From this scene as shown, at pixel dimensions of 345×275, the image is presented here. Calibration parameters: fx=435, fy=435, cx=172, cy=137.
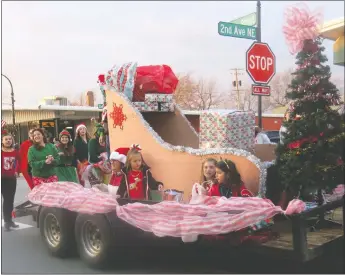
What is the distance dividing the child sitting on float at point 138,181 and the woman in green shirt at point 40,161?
139cm

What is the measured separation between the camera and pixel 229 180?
4.16 meters

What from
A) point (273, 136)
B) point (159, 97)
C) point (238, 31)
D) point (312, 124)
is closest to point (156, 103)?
point (159, 97)

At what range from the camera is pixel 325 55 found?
→ 3654 millimetres

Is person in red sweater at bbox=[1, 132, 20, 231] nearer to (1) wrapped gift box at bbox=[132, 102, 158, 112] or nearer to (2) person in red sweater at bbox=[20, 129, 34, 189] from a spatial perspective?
(2) person in red sweater at bbox=[20, 129, 34, 189]

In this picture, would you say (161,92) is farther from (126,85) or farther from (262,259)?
(262,259)

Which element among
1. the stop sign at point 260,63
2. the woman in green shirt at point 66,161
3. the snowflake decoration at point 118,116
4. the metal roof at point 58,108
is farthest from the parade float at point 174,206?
the metal roof at point 58,108

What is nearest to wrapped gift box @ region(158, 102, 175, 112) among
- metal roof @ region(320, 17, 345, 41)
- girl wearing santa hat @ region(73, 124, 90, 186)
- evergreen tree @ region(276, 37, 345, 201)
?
girl wearing santa hat @ region(73, 124, 90, 186)

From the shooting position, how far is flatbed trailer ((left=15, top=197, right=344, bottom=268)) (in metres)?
3.60

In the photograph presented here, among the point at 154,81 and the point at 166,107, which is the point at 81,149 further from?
the point at 154,81

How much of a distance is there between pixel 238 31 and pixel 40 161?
3457mm

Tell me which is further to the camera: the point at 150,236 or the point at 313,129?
the point at 150,236

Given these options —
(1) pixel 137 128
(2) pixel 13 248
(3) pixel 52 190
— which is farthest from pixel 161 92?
(2) pixel 13 248

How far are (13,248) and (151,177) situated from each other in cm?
237

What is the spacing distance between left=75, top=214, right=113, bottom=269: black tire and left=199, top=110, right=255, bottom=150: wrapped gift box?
1350 mm
